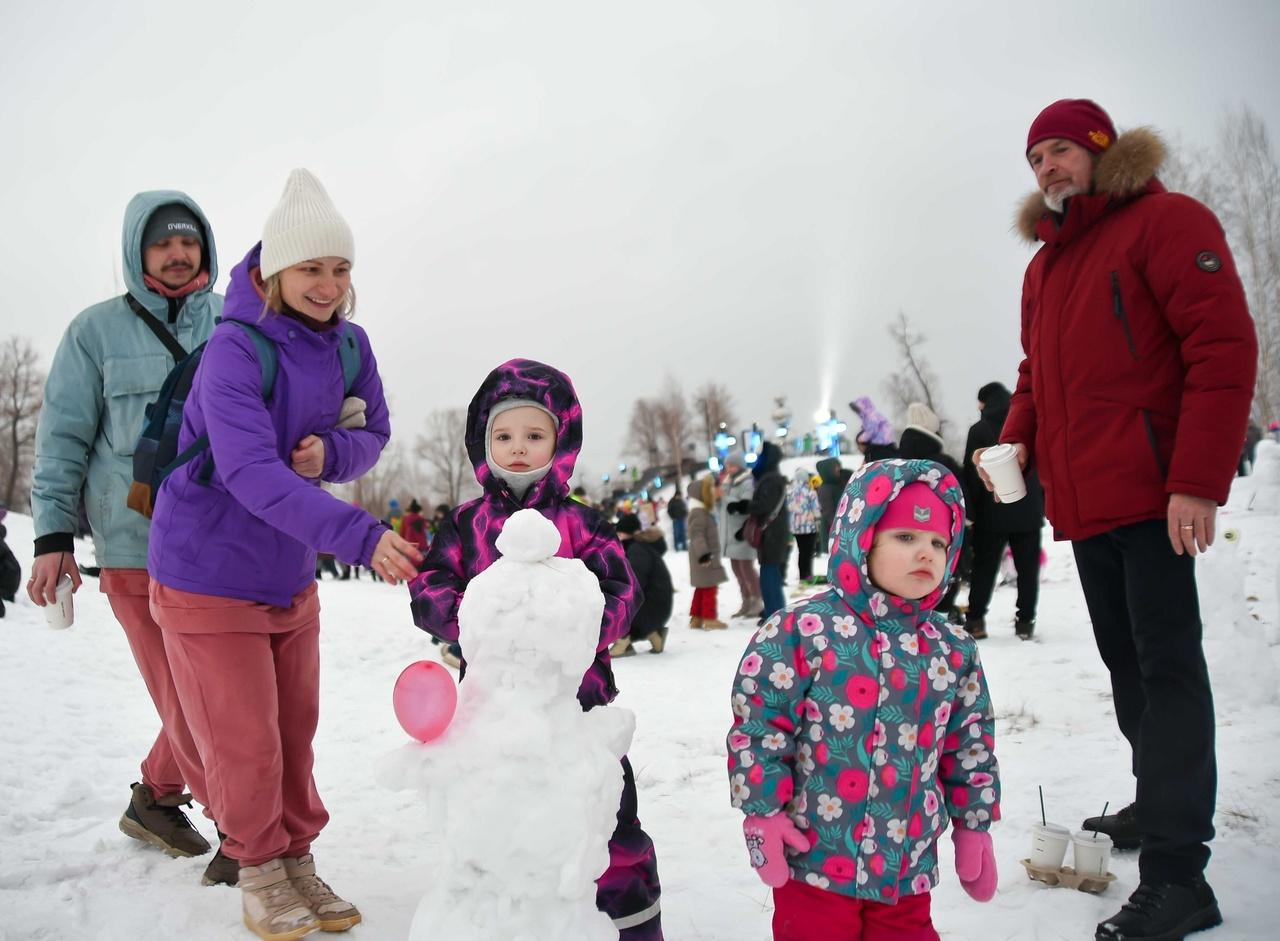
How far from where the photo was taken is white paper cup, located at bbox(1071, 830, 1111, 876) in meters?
2.61

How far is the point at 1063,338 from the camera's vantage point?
8.83ft

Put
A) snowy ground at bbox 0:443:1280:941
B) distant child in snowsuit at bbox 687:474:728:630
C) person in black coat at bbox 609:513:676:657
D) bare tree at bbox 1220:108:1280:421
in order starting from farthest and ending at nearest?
1. bare tree at bbox 1220:108:1280:421
2. distant child in snowsuit at bbox 687:474:728:630
3. person in black coat at bbox 609:513:676:657
4. snowy ground at bbox 0:443:1280:941

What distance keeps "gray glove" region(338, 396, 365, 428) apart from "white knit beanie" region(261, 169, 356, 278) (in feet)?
1.55

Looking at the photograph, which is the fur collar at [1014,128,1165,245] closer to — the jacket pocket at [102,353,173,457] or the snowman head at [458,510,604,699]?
the snowman head at [458,510,604,699]

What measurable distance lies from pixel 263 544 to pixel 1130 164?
291cm

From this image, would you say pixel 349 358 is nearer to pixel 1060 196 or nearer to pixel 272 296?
pixel 272 296

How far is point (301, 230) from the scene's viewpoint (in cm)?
258

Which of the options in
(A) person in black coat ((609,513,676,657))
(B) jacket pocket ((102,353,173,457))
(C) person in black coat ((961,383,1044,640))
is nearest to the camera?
(B) jacket pocket ((102,353,173,457))

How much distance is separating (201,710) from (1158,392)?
2.97m

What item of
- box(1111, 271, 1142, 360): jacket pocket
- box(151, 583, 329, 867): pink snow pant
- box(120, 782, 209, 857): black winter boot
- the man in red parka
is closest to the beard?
the man in red parka

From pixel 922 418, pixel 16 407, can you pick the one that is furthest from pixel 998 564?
pixel 16 407

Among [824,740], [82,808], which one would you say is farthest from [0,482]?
[824,740]

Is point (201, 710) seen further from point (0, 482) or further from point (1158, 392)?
point (0, 482)

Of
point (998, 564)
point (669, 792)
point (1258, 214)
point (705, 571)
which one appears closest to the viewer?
point (669, 792)
